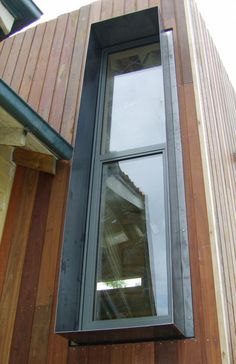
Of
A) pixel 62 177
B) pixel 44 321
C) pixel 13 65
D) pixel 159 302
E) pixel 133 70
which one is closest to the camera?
pixel 159 302

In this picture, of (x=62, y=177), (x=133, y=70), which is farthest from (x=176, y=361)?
(x=133, y=70)

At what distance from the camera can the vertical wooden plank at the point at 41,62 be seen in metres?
3.88

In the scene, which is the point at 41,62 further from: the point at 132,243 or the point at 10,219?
the point at 132,243

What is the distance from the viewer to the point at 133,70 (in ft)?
12.1

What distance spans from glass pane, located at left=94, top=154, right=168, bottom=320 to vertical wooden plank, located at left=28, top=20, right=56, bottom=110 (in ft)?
4.00

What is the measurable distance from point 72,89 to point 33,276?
166 centimetres

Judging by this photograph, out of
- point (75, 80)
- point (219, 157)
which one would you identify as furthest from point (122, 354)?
point (75, 80)

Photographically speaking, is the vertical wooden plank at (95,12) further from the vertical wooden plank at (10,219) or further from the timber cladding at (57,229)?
the vertical wooden plank at (10,219)

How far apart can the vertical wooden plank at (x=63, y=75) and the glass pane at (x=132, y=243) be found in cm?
80

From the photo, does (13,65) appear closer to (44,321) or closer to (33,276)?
(33,276)

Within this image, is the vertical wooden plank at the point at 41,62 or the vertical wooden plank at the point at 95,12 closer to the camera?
the vertical wooden plank at the point at 41,62

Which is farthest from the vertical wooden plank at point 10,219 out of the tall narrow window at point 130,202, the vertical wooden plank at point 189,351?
the vertical wooden plank at point 189,351

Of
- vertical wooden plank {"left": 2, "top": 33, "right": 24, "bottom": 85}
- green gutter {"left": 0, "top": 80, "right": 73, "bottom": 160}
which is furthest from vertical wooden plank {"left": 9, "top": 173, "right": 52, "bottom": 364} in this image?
vertical wooden plank {"left": 2, "top": 33, "right": 24, "bottom": 85}

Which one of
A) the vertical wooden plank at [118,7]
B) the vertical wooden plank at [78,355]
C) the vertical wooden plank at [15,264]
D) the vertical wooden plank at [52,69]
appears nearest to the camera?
the vertical wooden plank at [78,355]
